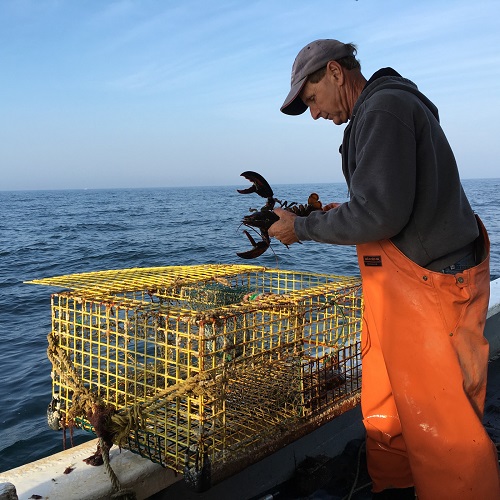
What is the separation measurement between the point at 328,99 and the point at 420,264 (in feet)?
2.88

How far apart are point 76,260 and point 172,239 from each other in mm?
6165

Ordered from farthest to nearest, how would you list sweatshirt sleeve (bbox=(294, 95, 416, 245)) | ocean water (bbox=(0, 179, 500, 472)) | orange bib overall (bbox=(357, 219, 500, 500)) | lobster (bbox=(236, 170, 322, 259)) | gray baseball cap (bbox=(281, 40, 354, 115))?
ocean water (bbox=(0, 179, 500, 472)) → lobster (bbox=(236, 170, 322, 259)) → gray baseball cap (bbox=(281, 40, 354, 115)) → orange bib overall (bbox=(357, 219, 500, 500)) → sweatshirt sleeve (bbox=(294, 95, 416, 245))

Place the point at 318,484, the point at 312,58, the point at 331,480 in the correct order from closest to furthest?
the point at 312,58, the point at 318,484, the point at 331,480

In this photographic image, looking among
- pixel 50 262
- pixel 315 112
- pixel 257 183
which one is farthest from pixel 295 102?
pixel 50 262

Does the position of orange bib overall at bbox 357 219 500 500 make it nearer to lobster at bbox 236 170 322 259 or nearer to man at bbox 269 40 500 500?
man at bbox 269 40 500 500

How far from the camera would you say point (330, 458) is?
3.80 meters

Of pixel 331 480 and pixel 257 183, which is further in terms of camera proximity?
pixel 331 480

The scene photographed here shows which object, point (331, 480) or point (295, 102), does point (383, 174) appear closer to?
point (295, 102)

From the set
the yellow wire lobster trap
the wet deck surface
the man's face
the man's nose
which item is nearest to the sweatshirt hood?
the man's face

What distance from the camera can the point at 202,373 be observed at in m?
2.58

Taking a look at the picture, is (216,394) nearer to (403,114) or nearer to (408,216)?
(408,216)

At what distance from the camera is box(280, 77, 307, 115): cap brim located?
2453 mm

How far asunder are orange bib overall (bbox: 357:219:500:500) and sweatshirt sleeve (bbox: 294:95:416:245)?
0.22 metres

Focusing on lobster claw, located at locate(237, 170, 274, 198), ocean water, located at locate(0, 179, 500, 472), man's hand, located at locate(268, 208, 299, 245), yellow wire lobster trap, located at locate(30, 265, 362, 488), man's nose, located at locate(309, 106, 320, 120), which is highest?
man's nose, located at locate(309, 106, 320, 120)
